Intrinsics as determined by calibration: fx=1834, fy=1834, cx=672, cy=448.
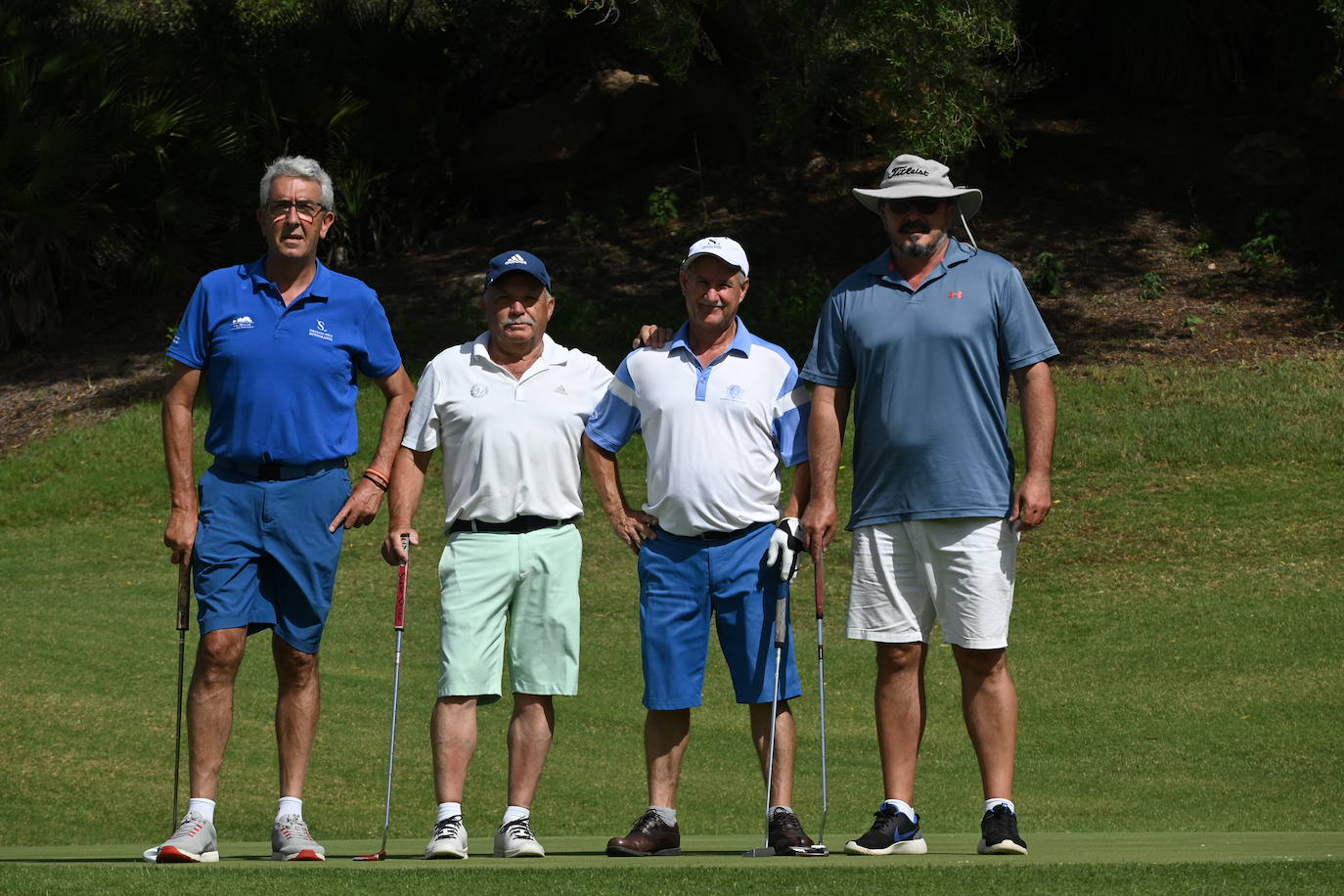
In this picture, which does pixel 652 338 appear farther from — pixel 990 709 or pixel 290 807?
pixel 290 807

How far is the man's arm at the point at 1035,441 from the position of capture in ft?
18.9

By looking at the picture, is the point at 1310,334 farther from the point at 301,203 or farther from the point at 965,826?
the point at 301,203

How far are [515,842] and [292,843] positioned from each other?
702mm

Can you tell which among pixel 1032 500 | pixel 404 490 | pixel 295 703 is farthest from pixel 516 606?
pixel 1032 500

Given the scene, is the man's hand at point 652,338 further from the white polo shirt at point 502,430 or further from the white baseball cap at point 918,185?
the white baseball cap at point 918,185

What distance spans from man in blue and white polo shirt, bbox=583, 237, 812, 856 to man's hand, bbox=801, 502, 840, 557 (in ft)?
0.19

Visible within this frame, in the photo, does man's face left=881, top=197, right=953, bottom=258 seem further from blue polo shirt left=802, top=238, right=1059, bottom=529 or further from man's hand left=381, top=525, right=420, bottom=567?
man's hand left=381, top=525, right=420, bottom=567

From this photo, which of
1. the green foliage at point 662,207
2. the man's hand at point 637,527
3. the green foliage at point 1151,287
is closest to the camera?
the man's hand at point 637,527

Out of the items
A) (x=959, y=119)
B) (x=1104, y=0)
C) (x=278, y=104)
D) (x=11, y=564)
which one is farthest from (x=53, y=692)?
(x=1104, y=0)

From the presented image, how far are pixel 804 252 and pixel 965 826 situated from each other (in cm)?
1501

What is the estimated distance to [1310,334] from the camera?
1977 centimetres

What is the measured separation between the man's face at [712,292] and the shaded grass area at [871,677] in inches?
82.7

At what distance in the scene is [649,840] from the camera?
597 cm

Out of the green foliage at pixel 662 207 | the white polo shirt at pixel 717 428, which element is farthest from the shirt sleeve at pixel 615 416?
the green foliage at pixel 662 207
